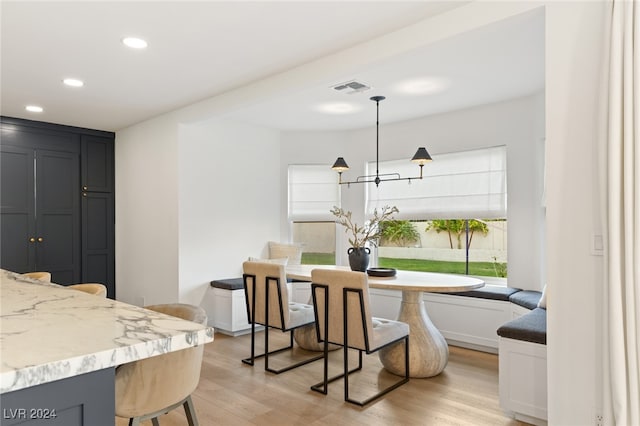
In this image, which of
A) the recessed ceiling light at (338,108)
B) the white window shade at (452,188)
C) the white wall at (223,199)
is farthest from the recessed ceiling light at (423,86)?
the white wall at (223,199)

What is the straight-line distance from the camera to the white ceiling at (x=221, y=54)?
2.67m

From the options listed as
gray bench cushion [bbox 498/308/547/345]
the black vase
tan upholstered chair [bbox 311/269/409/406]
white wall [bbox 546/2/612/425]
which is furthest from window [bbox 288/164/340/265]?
white wall [bbox 546/2/612/425]

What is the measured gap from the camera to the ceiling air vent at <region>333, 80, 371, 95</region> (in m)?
4.05

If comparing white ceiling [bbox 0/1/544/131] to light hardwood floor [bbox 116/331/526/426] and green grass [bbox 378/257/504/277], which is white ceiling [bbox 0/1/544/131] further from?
light hardwood floor [bbox 116/331/526/426]

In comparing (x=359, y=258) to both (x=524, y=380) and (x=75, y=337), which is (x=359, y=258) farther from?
(x=75, y=337)

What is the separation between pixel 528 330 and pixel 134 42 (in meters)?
3.29

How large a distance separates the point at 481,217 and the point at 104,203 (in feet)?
16.2

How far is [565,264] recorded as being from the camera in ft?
7.18

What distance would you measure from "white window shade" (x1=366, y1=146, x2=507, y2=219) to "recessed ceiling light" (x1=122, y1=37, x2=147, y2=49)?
3.34 metres

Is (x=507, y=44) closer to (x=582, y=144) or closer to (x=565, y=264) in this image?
(x=582, y=144)

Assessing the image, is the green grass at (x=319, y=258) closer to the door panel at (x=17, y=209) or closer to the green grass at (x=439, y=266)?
the green grass at (x=439, y=266)

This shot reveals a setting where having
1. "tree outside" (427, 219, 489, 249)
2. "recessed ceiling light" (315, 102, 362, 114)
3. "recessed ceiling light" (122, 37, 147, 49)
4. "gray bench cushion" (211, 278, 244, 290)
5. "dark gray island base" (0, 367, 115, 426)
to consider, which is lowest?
"gray bench cushion" (211, 278, 244, 290)

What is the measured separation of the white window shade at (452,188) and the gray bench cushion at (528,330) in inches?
76.4

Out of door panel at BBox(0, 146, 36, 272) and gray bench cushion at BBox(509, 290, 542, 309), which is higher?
door panel at BBox(0, 146, 36, 272)
